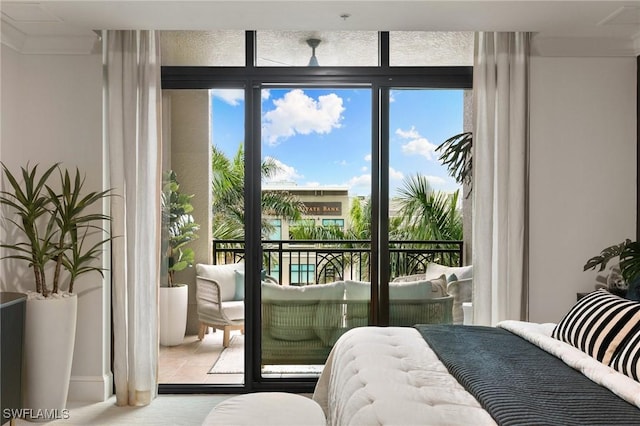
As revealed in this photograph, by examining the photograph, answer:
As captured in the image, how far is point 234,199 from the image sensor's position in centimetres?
406

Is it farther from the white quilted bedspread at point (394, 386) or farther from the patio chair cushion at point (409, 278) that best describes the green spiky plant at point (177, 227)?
the white quilted bedspread at point (394, 386)

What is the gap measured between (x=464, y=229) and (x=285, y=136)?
1.51 metres

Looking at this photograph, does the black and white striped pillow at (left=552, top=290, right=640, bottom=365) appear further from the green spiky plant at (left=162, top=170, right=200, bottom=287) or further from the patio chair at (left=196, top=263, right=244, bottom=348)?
the green spiky plant at (left=162, top=170, right=200, bottom=287)

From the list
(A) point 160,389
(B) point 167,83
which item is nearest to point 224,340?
(A) point 160,389

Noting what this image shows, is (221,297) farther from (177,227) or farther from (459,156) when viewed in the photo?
(459,156)

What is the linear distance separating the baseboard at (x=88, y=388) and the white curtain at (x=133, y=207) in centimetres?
13

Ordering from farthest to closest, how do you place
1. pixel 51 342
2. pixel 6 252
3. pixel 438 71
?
pixel 438 71
pixel 6 252
pixel 51 342

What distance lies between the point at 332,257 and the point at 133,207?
1484 millimetres

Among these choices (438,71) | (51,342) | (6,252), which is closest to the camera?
(51,342)

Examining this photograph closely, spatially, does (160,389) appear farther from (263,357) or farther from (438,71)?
(438,71)

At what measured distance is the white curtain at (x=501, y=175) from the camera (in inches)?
148

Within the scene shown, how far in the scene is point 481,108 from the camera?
382 cm

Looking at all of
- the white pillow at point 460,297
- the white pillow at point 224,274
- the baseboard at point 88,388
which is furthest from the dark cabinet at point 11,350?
the white pillow at point 460,297

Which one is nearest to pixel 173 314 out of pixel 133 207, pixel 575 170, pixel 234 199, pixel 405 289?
pixel 133 207
